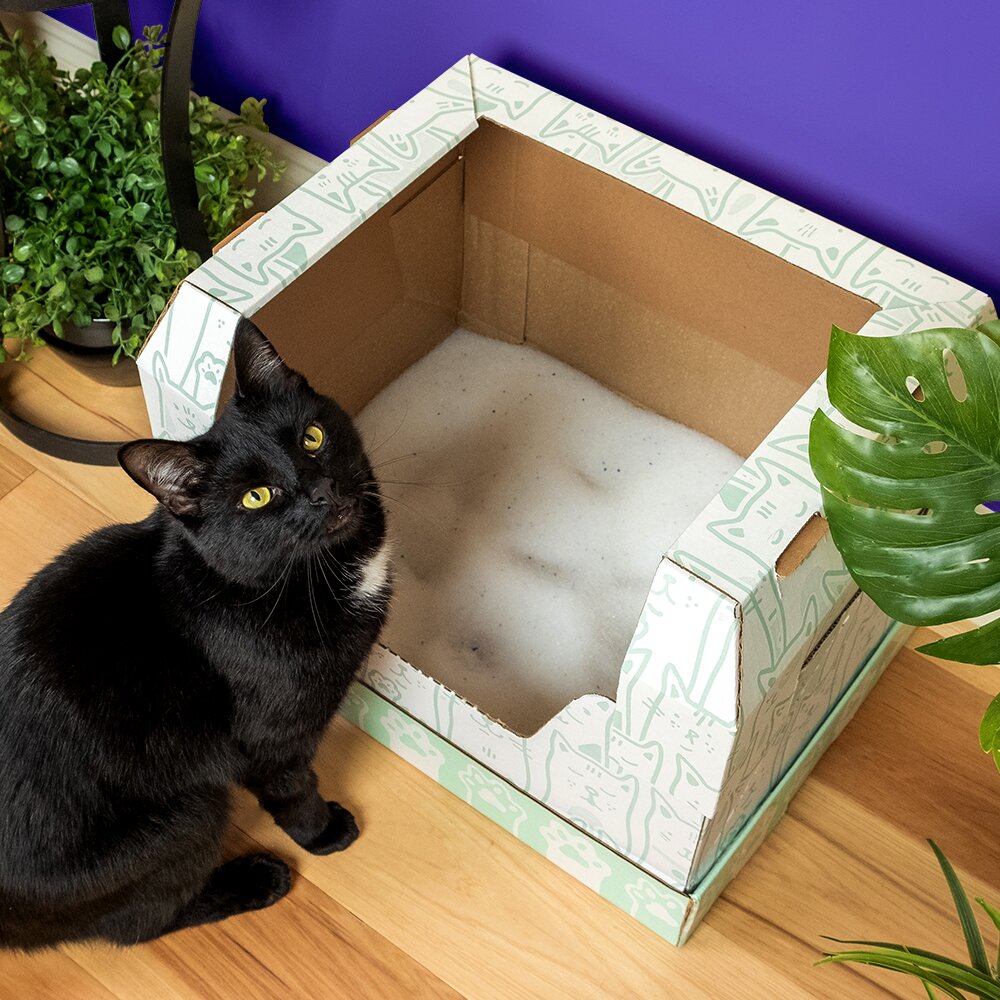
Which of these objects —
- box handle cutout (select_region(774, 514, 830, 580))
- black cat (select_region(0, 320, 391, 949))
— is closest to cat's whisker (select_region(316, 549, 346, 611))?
black cat (select_region(0, 320, 391, 949))

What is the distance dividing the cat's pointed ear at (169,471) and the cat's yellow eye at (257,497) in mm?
35

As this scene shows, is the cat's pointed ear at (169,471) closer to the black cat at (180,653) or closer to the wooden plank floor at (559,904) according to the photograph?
the black cat at (180,653)

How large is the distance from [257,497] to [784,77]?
1.90 ft

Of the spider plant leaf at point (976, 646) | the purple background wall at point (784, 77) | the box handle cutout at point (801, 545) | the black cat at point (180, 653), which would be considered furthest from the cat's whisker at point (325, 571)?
the purple background wall at point (784, 77)

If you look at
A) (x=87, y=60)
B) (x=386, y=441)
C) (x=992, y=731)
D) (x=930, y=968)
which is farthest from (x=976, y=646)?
(x=87, y=60)

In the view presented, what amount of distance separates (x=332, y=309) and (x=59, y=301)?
0.98 ft

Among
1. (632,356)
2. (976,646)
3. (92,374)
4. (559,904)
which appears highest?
(976,646)

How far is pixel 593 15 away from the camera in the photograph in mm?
1107

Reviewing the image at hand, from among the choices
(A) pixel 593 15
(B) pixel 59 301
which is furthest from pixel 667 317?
(B) pixel 59 301

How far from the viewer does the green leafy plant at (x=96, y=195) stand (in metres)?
1.24

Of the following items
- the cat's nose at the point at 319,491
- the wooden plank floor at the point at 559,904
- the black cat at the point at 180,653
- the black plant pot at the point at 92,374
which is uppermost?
the cat's nose at the point at 319,491

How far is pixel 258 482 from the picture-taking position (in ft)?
2.86

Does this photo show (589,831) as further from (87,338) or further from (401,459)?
(87,338)

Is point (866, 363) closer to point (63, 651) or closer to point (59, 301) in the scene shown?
point (63, 651)
